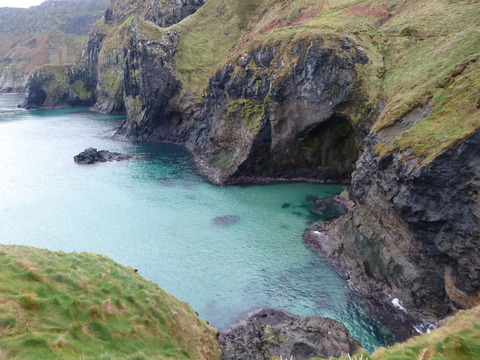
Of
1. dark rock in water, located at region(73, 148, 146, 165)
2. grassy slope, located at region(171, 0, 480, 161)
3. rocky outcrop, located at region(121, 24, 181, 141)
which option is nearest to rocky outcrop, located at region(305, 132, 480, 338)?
grassy slope, located at region(171, 0, 480, 161)

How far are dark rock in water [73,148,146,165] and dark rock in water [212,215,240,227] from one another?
42505 mm

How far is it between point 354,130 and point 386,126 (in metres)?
17.5

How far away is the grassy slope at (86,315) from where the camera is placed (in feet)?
36.0

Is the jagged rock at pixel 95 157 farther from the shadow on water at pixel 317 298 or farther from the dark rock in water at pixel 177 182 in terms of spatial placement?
the shadow on water at pixel 317 298

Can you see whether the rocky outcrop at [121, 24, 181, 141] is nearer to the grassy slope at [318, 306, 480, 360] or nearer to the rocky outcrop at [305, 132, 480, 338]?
the rocky outcrop at [305, 132, 480, 338]

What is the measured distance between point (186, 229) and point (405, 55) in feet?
155

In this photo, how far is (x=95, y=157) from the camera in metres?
77.4

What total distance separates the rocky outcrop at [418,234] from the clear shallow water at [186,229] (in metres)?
4.34

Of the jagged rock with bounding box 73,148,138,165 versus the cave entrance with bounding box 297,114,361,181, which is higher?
the cave entrance with bounding box 297,114,361,181

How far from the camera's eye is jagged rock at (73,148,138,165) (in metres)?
76.2

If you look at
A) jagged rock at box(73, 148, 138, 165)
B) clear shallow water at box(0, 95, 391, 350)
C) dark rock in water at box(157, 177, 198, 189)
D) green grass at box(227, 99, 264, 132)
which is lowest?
clear shallow water at box(0, 95, 391, 350)

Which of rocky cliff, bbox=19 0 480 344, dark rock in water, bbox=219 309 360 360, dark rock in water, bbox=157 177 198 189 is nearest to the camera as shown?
dark rock in water, bbox=219 309 360 360

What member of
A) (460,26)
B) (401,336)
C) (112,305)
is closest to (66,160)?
(112,305)

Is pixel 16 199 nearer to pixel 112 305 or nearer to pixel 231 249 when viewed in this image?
pixel 231 249
